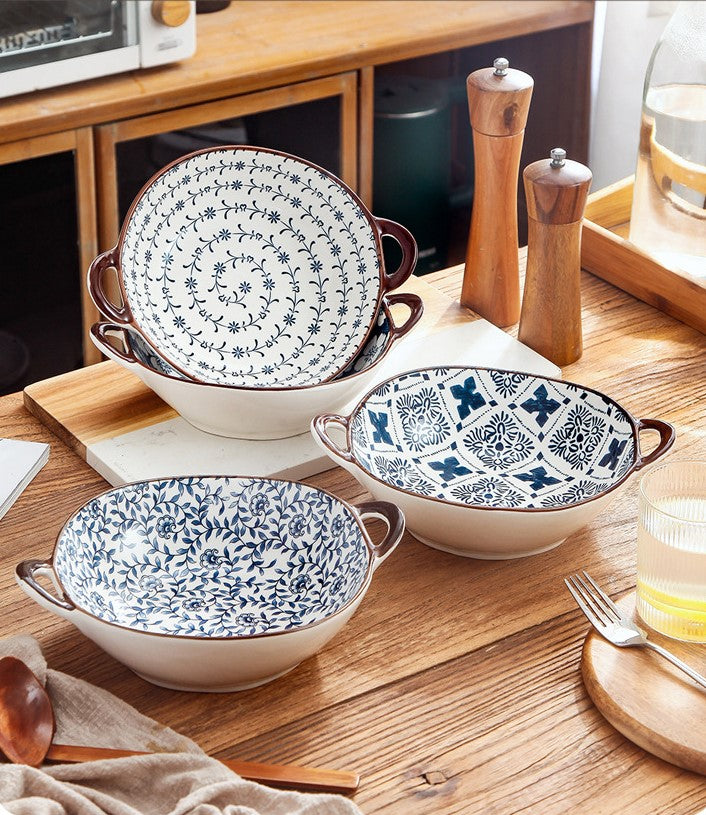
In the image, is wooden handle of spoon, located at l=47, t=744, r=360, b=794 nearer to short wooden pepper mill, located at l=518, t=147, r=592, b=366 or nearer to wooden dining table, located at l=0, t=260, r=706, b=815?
wooden dining table, located at l=0, t=260, r=706, b=815

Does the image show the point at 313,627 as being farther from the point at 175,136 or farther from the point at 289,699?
the point at 175,136

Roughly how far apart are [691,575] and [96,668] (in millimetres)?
446

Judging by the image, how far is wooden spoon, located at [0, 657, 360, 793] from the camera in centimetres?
79

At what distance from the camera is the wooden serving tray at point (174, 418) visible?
3.70 feet

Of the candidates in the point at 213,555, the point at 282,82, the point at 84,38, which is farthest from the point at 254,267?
the point at 282,82

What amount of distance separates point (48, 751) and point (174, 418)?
452 millimetres

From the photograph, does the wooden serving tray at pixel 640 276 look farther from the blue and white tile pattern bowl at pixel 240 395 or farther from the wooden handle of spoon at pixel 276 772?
the wooden handle of spoon at pixel 276 772

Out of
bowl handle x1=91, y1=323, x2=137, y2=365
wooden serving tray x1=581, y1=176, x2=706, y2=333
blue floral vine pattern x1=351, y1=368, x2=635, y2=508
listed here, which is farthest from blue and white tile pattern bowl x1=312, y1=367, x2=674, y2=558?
wooden serving tray x1=581, y1=176, x2=706, y2=333

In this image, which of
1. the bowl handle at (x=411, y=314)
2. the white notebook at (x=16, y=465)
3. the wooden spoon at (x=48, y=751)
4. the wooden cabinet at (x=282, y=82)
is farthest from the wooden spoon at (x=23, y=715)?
the wooden cabinet at (x=282, y=82)

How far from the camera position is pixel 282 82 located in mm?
2197

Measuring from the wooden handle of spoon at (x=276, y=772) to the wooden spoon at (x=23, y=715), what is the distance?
1 centimetres

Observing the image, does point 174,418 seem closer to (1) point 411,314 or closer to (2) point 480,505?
(1) point 411,314

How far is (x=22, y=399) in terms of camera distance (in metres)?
1.26

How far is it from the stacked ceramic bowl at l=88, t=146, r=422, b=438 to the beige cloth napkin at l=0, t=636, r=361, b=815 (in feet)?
1.33
